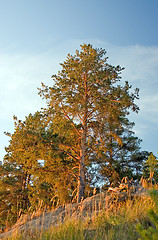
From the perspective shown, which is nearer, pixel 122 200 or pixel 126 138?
pixel 122 200

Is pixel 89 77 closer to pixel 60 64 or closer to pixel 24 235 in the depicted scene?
pixel 60 64

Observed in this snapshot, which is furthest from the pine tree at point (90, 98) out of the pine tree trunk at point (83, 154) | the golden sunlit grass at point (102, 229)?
the golden sunlit grass at point (102, 229)

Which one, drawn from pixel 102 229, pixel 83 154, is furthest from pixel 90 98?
pixel 102 229

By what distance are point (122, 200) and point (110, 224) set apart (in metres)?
2.08

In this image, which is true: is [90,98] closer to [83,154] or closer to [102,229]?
[83,154]

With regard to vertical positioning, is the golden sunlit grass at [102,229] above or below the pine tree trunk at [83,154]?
below

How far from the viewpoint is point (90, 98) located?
16453 mm

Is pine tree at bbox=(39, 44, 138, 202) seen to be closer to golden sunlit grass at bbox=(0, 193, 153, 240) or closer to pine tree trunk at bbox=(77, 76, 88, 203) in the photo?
pine tree trunk at bbox=(77, 76, 88, 203)

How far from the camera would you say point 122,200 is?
24.8ft

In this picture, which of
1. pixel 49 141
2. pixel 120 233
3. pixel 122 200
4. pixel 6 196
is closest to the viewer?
pixel 120 233

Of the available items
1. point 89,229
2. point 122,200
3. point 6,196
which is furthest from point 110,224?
point 6,196

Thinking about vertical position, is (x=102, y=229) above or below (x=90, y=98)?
below

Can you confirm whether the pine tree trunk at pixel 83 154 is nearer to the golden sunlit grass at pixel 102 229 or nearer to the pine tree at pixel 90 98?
the pine tree at pixel 90 98

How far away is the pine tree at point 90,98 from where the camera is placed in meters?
15.2
